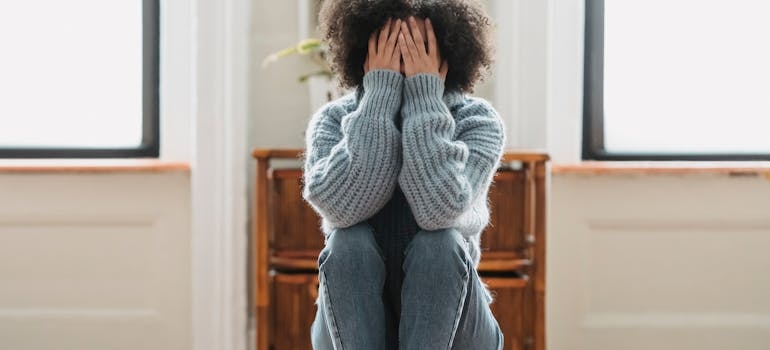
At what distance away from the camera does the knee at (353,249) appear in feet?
4.48

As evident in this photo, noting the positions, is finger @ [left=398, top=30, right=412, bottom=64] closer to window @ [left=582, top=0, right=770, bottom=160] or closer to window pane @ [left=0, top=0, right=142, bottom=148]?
window @ [left=582, top=0, right=770, bottom=160]

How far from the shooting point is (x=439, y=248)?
4.45 feet

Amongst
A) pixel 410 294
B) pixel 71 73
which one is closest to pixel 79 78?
pixel 71 73

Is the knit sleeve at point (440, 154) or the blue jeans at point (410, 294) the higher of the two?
the knit sleeve at point (440, 154)

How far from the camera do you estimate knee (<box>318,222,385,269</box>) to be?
1.37 meters

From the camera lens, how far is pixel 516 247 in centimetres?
205

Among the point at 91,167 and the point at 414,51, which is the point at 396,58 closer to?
the point at 414,51

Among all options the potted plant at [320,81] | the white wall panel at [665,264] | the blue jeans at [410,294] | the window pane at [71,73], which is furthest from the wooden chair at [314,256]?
the window pane at [71,73]

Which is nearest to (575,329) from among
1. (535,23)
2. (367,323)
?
(535,23)

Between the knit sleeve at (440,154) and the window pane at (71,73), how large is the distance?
4.37 ft

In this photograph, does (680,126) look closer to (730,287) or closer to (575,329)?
(730,287)

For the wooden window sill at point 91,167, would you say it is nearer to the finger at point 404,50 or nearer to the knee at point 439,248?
the finger at point 404,50

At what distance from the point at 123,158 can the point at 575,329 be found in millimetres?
1430

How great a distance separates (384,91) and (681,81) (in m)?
1.41
